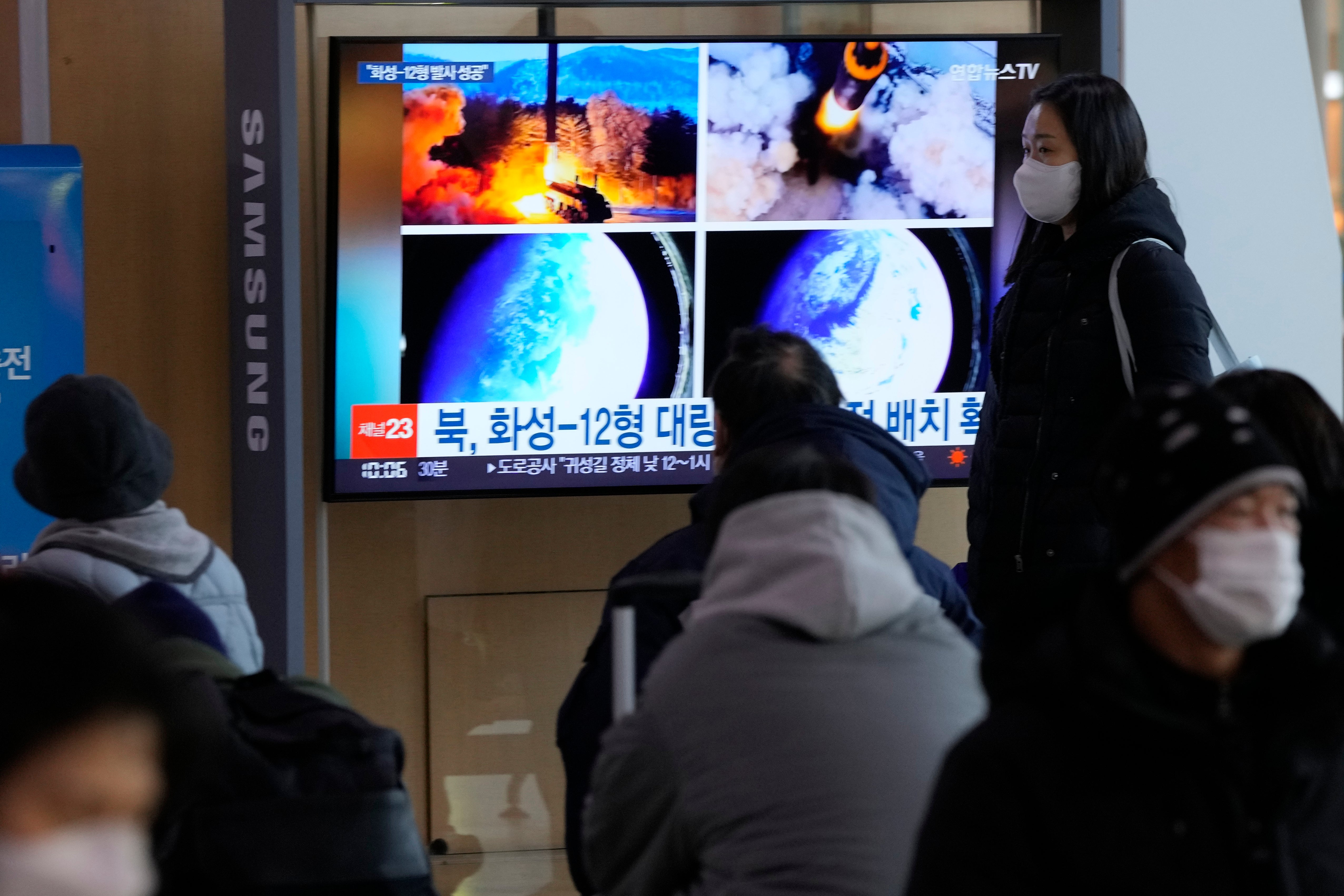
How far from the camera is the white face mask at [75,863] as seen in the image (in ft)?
3.10

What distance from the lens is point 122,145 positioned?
12.8 feet

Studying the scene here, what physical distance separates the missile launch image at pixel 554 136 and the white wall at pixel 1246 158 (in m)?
1.26

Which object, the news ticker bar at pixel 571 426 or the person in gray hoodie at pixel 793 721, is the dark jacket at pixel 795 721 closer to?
the person in gray hoodie at pixel 793 721

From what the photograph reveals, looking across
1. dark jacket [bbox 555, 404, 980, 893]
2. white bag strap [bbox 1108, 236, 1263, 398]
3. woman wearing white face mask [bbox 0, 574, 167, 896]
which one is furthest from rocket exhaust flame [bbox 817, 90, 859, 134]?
woman wearing white face mask [bbox 0, 574, 167, 896]

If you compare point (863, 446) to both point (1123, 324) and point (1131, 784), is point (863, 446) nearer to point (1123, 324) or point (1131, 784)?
point (1123, 324)

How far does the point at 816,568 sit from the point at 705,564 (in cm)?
78

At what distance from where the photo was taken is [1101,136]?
286 cm

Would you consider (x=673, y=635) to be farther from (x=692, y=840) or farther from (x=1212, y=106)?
(x=1212, y=106)

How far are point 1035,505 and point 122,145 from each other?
2571 millimetres

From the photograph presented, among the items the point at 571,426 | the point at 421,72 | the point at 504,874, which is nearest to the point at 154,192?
the point at 421,72

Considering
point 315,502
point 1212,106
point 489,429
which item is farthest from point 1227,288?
point 315,502

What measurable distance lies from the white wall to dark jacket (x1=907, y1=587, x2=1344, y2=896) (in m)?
2.90

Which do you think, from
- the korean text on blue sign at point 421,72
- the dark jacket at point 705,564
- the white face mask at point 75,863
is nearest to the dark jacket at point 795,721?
the dark jacket at point 705,564

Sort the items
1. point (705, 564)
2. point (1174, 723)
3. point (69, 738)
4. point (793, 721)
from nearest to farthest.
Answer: point (69, 738)
point (1174, 723)
point (793, 721)
point (705, 564)
